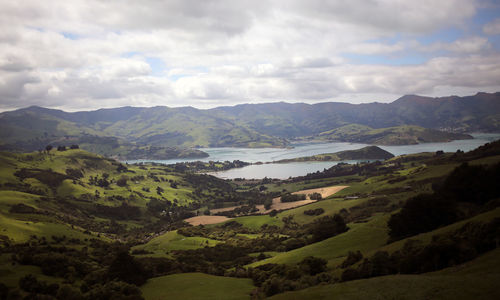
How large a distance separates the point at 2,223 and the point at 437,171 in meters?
149

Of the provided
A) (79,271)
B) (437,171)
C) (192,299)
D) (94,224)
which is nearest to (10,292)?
(79,271)

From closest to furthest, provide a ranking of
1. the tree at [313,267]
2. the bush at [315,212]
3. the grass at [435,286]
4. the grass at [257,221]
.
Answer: the grass at [435,286], the tree at [313,267], the bush at [315,212], the grass at [257,221]

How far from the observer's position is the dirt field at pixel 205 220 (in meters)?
151

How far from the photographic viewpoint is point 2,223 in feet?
279

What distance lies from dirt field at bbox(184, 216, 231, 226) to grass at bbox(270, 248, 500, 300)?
12828 cm

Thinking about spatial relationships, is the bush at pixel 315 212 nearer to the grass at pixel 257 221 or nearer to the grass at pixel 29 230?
the grass at pixel 257 221

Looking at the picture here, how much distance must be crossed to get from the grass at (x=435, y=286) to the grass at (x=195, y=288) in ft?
37.8

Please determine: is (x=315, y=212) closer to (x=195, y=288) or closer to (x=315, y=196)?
(x=315, y=196)

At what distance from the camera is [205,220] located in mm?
156125

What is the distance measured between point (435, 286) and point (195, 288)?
2726cm

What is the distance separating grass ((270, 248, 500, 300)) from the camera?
60.3 feet

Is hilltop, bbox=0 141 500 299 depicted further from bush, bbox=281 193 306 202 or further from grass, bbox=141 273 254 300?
bush, bbox=281 193 306 202

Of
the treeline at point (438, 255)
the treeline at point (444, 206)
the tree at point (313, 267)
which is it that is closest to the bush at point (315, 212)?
the treeline at point (444, 206)

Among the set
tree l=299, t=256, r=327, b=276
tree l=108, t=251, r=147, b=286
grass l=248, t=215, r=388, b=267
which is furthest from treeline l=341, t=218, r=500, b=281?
tree l=108, t=251, r=147, b=286
